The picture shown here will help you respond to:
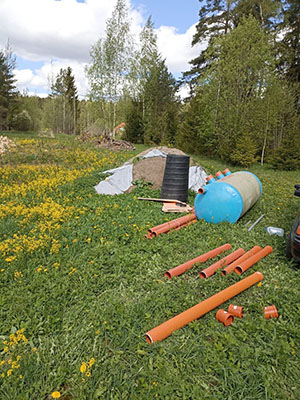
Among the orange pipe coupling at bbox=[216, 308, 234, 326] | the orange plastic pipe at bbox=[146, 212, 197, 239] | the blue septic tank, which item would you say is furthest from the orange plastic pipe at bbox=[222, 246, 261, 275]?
the orange plastic pipe at bbox=[146, 212, 197, 239]

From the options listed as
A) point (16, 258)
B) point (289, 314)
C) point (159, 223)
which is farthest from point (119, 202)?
point (289, 314)

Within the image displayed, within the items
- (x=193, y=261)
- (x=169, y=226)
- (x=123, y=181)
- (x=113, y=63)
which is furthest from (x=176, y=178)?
(x=113, y=63)

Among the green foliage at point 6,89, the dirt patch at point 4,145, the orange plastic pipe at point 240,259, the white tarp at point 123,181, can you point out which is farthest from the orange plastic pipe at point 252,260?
the green foliage at point 6,89

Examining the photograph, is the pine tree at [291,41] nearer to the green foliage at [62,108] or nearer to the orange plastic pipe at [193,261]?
the orange plastic pipe at [193,261]

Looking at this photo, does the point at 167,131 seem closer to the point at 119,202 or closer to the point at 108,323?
the point at 119,202

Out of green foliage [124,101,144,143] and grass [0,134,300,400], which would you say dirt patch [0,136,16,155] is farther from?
green foliage [124,101,144,143]

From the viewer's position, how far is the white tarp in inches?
305

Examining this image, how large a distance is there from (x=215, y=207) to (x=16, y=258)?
3.62 m

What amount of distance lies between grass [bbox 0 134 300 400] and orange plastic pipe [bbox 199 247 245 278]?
109 millimetres

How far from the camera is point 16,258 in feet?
12.6

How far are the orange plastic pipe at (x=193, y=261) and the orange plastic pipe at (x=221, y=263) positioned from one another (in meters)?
0.20

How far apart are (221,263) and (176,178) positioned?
339cm

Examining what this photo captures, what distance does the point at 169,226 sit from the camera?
5.11 meters

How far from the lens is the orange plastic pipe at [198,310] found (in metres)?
2.62
